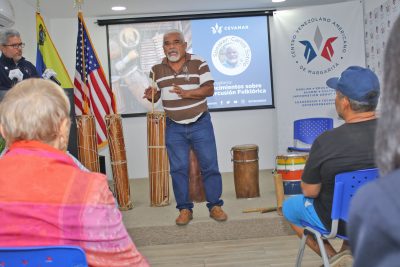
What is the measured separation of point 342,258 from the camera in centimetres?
216

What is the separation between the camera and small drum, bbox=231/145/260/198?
15.3 feet

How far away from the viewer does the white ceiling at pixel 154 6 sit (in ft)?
19.2

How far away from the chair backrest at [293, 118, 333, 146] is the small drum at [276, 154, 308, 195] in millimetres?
568

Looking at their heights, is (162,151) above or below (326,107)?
below

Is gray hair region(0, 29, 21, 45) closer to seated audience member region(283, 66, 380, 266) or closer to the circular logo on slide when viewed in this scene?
seated audience member region(283, 66, 380, 266)

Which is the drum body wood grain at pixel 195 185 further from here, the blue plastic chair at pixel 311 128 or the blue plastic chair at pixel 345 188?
the blue plastic chair at pixel 345 188

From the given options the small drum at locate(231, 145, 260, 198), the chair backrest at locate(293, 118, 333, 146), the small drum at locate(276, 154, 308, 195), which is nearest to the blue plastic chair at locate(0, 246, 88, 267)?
the small drum at locate(276, 154, 308, 195)

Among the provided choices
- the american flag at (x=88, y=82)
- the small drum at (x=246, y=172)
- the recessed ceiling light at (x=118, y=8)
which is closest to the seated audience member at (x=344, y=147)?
the small drum at (x=246, y=172)

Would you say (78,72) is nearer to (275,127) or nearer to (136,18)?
(136,18)

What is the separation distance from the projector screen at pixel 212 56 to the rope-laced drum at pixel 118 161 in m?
2.13

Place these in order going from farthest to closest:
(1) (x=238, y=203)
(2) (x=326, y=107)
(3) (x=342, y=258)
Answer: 1. (2) (x=326, y=107)
2. (1) (x=238, y=203)
3. (3) (x=342, y=258)

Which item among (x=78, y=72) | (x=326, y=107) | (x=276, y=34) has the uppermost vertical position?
Result: (x=276, y=34)

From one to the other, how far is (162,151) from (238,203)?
874mm

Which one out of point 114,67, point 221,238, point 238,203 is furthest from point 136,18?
point 221,238
